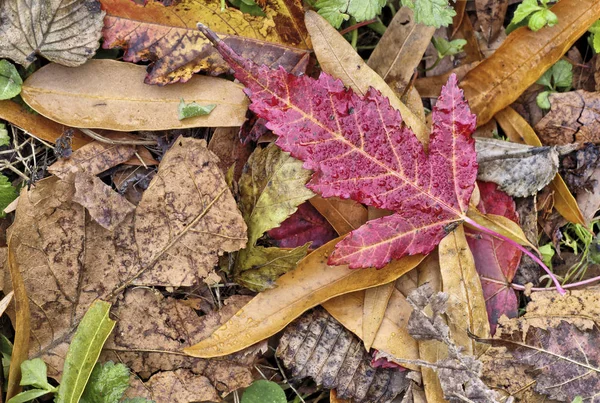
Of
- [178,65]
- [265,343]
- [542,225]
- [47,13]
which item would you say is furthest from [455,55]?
[47,13]

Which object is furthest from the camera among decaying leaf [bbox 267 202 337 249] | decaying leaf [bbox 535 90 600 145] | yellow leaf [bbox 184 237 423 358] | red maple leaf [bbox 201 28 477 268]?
decaying leaf [bbox 535 90 600 145]

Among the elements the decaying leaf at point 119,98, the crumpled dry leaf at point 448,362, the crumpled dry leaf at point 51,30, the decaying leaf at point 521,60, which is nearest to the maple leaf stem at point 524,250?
the crumpled dry leaf at point 448,362

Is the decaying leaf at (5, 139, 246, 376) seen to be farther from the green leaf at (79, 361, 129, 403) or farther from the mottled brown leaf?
the green leaf at (79, 361, 129, 403)

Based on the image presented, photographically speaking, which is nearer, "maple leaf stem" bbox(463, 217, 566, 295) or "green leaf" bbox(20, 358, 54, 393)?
"green leaf" bbox(20, 358, 54, 393)

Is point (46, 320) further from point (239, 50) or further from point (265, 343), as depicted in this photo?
point (239, 50)

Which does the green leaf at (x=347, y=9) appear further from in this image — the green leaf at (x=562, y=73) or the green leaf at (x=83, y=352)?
the green leaf at (x=83, y=352)

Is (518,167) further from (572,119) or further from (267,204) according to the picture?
(267,204)

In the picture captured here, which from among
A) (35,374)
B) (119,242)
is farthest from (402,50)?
(35,374)

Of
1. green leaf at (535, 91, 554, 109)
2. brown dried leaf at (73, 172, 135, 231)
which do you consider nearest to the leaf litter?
brown dried leaf at (73, 172, 135, 231)
